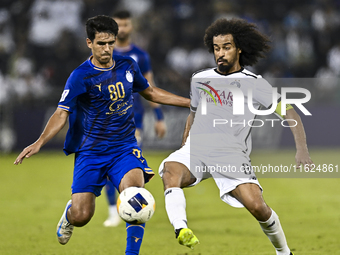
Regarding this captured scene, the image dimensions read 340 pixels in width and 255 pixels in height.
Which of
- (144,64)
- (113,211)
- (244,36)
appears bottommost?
(113,211)

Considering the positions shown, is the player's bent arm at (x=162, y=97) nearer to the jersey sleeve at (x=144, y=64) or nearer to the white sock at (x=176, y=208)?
the white sock at (x=176, y=208)

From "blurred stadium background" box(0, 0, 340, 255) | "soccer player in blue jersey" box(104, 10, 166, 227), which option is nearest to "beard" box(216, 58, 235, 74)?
"soccer player in blue jersey" box(104, 10, 166, 227)

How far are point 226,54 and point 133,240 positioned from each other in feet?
6.28

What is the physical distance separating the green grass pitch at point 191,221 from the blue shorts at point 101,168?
2.80 ft

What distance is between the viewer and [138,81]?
530cm

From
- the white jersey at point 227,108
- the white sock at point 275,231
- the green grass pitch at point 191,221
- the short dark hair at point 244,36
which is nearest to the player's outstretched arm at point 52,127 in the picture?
the white jersey at point 227,108

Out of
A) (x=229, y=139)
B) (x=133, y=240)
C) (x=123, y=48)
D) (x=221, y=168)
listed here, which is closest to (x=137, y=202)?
(x=133, y=240)

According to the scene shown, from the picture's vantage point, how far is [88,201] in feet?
16.5

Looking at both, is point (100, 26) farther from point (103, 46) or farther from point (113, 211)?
point (113, 211)

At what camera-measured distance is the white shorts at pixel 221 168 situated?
4832 mm

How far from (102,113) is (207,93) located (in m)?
1.01

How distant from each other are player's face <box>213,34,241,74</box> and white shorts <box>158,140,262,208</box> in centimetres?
81

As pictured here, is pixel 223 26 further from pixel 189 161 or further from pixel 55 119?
pixel 55 119

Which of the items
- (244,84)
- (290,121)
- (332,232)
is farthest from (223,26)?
(332,232)
